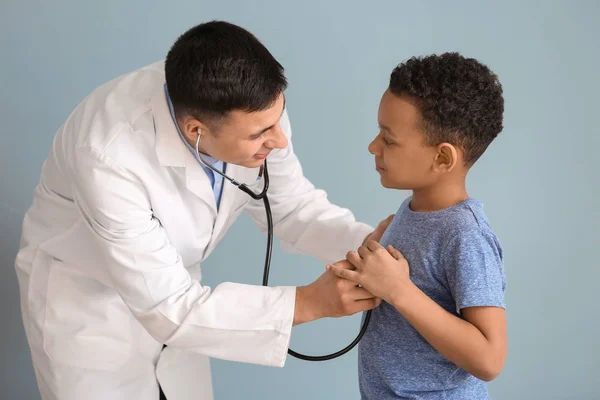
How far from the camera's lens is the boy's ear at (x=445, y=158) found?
1146 mm

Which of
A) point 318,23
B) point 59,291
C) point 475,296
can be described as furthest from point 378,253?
point 318,23

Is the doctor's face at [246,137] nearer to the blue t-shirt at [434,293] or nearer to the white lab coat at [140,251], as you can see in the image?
the white lab coat at [140,251]

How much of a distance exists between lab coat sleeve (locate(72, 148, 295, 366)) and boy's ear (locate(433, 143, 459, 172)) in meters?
0.35

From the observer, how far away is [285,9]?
1.92 meters

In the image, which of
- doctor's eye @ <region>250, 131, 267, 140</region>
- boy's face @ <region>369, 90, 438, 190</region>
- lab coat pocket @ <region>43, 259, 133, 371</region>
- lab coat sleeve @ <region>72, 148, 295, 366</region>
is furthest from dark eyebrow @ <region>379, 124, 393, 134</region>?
lab coat pocket @ <region>43, 259, 133, 371</region>

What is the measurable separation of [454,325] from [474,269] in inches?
3.6

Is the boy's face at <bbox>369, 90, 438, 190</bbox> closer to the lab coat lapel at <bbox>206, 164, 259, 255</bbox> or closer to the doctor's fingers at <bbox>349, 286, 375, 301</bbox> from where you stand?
the doctor's fingers at <bbox>349, 286, 375, 301</bbox>

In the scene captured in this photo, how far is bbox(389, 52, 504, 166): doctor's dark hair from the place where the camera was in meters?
1.12

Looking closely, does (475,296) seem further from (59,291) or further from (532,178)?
(532,178)

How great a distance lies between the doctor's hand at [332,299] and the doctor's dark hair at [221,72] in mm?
332

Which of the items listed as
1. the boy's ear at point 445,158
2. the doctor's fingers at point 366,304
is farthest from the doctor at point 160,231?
the boy's ear at point 445,158

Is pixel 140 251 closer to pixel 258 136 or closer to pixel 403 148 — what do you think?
pixel 258 136

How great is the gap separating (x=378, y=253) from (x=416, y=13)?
104 cm

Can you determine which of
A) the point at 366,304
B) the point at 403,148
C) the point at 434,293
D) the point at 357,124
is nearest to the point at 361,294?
the point at 366,304
